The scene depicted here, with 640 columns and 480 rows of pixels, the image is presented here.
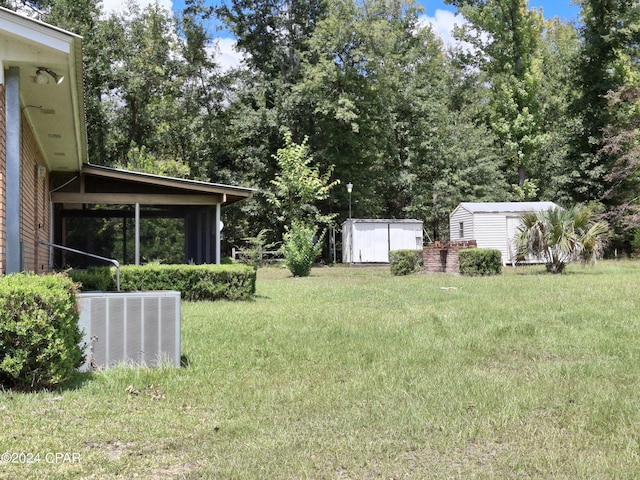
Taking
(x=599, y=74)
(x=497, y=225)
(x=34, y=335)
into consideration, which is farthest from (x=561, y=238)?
(x=599, y=74)

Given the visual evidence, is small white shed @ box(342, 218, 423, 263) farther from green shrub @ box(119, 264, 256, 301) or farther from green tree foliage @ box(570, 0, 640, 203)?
green shrub @ box(119, 264, 256, 301)

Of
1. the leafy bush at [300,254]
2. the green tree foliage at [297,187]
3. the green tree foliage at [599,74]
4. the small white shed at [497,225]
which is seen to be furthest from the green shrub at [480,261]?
the green tree foliage at [599,74]

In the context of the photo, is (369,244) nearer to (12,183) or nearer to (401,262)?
(401,262)

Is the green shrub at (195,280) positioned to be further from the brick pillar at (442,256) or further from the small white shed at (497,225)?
the small white shed at (497,225)

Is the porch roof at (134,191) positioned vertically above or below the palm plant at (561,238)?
above

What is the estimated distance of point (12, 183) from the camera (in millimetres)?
5242

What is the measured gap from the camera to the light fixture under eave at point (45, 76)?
18.1 feet

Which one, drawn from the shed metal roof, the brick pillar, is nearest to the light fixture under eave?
→ the brick pillar

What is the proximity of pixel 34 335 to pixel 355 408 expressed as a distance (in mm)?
2181

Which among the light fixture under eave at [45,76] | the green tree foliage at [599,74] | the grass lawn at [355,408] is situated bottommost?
the grass lawn at [355,408]

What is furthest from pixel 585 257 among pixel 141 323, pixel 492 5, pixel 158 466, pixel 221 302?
pixel 492 5

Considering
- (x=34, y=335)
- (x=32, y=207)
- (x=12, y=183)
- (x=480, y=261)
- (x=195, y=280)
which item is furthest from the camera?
(x=480, y=261)

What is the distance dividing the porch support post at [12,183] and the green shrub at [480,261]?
12.8 meters

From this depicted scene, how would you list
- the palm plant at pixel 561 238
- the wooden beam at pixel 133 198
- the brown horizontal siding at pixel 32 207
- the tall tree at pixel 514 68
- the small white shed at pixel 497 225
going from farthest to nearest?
1. the tall tree at pixel 514 68
2. the small white shed at pixel 497 225
3. the palm plant at pixel 561 238
4. the wooden beam at pixel 133 198
5. the brown horizontal siding at pixel 32 207
